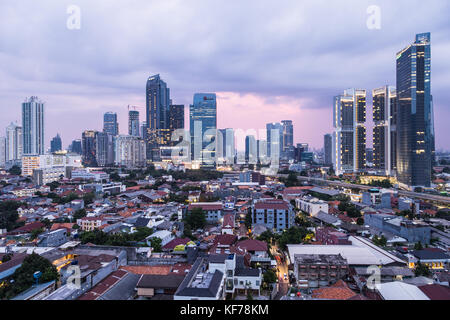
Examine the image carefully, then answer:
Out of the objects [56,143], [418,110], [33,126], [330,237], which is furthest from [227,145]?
[330,237]

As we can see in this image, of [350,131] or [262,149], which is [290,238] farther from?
[262,149]

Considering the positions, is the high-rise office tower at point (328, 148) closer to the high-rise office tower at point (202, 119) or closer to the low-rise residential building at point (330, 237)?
the high-rise office tower at point (202, 119)

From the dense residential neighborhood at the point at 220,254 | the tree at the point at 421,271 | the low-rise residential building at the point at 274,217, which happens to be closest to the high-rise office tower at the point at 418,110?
the dense residential neighborhood at the point at 220,254

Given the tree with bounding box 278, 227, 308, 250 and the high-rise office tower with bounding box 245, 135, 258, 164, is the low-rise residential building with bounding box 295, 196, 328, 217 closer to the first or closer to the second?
the tree with bounding box 278, 227, 308, 250

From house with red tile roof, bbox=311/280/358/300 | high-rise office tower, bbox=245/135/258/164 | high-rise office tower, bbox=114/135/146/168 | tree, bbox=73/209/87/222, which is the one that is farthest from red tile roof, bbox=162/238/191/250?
high-rise office tower, bbox=245/135/258/164
